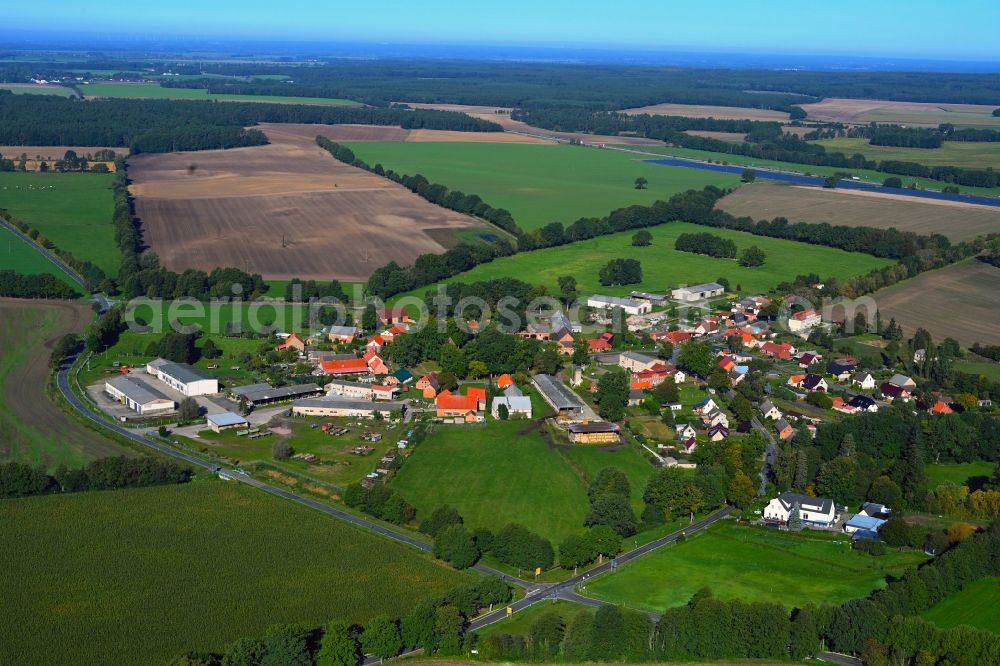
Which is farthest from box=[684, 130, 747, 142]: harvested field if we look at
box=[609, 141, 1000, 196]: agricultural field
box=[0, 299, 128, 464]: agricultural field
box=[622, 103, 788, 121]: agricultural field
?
box=[0, 299, 128, 464]: agricultural field

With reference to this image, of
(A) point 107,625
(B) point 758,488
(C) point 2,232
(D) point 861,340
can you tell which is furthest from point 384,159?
(A) point 107,625

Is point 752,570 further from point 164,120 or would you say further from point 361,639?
point 164,120

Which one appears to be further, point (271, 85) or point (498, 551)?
point (271, 85)

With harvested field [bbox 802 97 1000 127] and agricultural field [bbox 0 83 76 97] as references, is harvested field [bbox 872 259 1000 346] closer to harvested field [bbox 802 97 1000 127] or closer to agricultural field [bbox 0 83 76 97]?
harvested field [bbox 802 97 1000 127]

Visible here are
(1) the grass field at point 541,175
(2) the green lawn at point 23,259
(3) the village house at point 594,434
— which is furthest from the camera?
(1) the grass field at point 541,175

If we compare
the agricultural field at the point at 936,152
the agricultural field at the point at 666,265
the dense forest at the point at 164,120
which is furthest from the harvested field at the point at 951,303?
the dense forest at the point at 164,120

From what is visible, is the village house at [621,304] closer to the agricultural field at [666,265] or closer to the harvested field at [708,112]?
the agricultural field at [666,265]

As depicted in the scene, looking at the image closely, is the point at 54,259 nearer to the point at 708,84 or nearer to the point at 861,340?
the point at 861,340

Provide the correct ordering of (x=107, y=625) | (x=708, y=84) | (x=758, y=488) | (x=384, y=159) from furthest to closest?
(x=708, y=84), (x=384, y=159), (x=758, y=488), (x=107, y=625)
